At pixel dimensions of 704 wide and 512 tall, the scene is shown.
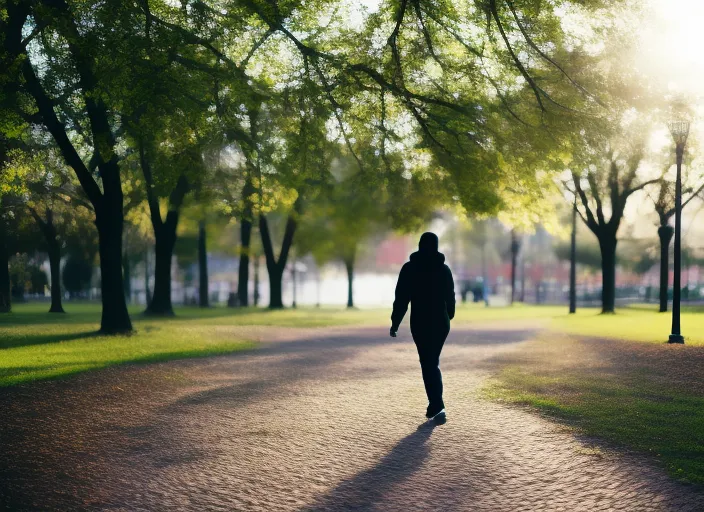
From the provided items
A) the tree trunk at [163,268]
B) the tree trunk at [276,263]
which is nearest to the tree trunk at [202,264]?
the tree trunk at [276,263]

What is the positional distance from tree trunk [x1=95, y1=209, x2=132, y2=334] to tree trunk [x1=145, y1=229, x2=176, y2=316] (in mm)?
9041

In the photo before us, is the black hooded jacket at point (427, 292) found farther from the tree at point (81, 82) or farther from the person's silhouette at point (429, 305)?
the tree at point (81, 82)

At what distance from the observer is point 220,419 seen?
753 cm

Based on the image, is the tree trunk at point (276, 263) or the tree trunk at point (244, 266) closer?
the tree trunk at point (276, 263)

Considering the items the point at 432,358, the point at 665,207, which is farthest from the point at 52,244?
the point at 665,207

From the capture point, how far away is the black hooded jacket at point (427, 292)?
24.5 feet

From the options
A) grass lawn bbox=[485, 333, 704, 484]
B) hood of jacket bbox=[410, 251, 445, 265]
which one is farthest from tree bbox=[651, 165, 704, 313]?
hood of jacket bbox=[410, 251, 445, 265]

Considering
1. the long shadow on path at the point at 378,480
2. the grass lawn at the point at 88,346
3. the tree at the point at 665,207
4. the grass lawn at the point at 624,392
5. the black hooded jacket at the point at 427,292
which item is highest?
the tree at the point at 665,207

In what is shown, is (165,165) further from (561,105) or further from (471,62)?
(561,105)

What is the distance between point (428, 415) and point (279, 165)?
36.3 ft

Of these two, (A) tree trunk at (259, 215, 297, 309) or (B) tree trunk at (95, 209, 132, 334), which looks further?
(A) tree trunk at (259, 215, 297, 309)

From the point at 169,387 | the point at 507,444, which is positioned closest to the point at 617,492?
the point at 507,444

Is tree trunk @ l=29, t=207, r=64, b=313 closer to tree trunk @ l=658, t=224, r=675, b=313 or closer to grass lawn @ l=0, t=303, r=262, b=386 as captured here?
grass lawn @ l=0, t=303, r=262, b=386

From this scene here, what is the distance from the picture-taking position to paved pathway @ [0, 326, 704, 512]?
15.7 feet
